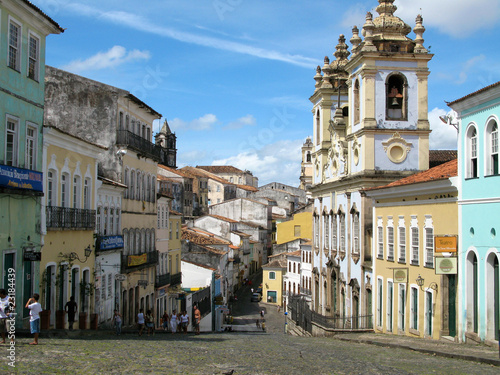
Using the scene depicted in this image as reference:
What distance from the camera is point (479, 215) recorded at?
22.8 meters

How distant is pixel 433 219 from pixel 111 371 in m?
16.7

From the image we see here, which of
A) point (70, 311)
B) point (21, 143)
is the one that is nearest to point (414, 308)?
point (70, 311)

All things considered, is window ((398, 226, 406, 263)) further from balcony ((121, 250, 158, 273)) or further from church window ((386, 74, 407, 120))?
balcony ((121, 250, 158, 273))

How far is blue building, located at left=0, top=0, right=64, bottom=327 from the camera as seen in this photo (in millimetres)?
20453

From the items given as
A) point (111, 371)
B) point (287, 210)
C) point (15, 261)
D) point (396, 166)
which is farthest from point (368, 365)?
point (287, 210)

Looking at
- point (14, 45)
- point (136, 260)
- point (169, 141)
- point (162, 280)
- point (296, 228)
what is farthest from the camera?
point (169, 141)

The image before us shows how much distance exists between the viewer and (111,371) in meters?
13.6

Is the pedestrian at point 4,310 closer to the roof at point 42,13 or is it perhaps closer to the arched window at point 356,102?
the roof at point 42,13

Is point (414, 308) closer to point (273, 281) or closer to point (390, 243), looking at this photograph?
point (390, 243)

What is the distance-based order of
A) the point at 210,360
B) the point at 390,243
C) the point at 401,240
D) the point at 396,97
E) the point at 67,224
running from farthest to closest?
the point at 396,97, the point at 390,243, the point at 401,240, the point at 67,224, the point at 210,360

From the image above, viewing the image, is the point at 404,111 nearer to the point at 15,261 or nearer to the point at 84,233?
the point at 84,233

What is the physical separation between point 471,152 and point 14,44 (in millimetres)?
14470

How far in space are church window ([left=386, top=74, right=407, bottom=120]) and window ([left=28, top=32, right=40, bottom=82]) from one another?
72.8 ft

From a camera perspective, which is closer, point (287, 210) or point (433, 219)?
point (433, 219)
